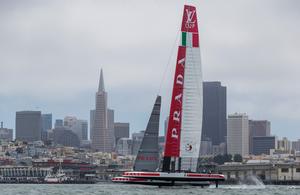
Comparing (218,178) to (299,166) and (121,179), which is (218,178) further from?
(299,166)

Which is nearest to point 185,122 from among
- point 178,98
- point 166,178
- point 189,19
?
point 178,98

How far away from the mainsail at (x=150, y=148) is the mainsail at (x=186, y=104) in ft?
15.6

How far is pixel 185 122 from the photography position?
7431 centimetres

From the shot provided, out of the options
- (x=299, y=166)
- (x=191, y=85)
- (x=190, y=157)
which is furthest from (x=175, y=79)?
(x=299, y=166)

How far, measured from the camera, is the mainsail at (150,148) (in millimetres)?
79875

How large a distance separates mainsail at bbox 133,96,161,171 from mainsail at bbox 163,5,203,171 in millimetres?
4741

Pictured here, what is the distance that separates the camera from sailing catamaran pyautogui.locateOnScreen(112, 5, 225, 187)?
7369 centimetres

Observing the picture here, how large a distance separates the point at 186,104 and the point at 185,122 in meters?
1.34

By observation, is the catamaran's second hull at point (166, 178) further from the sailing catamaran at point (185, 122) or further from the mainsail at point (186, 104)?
the mainsail at point (186, 104)

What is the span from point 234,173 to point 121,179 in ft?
362

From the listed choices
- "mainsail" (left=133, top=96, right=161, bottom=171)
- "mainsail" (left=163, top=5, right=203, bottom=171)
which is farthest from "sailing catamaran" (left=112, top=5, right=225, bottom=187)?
"mainsail" (left=133, top=96, right=161, bottom=171)

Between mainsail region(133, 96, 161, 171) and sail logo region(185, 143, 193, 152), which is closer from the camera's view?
sail logo region(185, 143, 193, 152)

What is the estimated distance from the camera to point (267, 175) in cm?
17988

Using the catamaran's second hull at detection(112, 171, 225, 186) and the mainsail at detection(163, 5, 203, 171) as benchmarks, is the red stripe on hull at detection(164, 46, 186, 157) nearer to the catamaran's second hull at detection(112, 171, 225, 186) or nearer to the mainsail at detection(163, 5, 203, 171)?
the mainsail at detection(163, 5, 203, 171)
